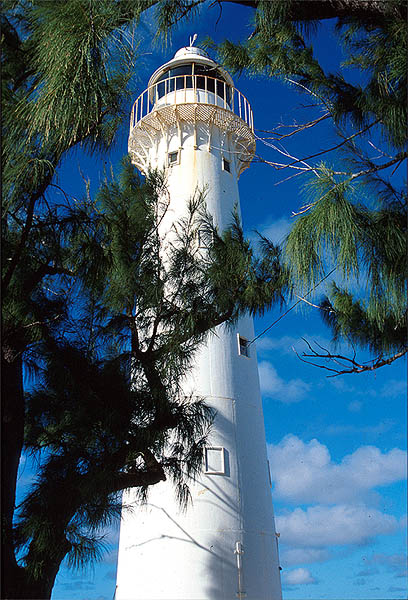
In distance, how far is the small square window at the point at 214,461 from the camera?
28.7 feet

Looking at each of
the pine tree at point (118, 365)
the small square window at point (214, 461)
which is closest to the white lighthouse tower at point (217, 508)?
the small square window at point (214, 461)

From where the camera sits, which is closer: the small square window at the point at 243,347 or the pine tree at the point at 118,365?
the pine tree at the point at 118,365

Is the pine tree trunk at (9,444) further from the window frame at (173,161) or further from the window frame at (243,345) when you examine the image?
the window frame at (173,161)

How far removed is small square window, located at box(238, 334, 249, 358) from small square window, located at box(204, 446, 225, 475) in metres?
1.95

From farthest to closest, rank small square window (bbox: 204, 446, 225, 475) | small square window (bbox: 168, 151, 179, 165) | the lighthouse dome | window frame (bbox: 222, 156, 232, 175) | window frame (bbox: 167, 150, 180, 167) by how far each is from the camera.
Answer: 1. the lighthouse dome
2. window frame (bbox: 222, 156, 232, 175)
3. small square window (bbox: 168, 151, 179, 165)
4. window frame (bbox: 167, 150, 180, 167)
5. small square window (bbox: 204, 446, 225, 475)

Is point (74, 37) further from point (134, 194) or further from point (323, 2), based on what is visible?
point (134, 194)

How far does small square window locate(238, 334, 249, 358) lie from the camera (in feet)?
33.0

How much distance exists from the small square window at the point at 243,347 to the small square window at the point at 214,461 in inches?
76.6

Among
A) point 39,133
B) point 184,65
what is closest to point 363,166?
point 39,133

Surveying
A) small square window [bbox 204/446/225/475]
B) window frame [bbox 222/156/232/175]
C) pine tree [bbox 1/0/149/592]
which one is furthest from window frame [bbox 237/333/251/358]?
pine tree [bbox 1/0/149/592]

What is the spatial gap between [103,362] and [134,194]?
1592 millimetres

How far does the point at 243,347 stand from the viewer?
1020 cm

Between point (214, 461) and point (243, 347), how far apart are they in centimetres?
232

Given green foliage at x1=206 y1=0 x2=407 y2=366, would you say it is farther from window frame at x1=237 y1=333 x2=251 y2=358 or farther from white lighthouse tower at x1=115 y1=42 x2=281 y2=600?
window frame at x1=237 y1=333 x2=251 y2=358
